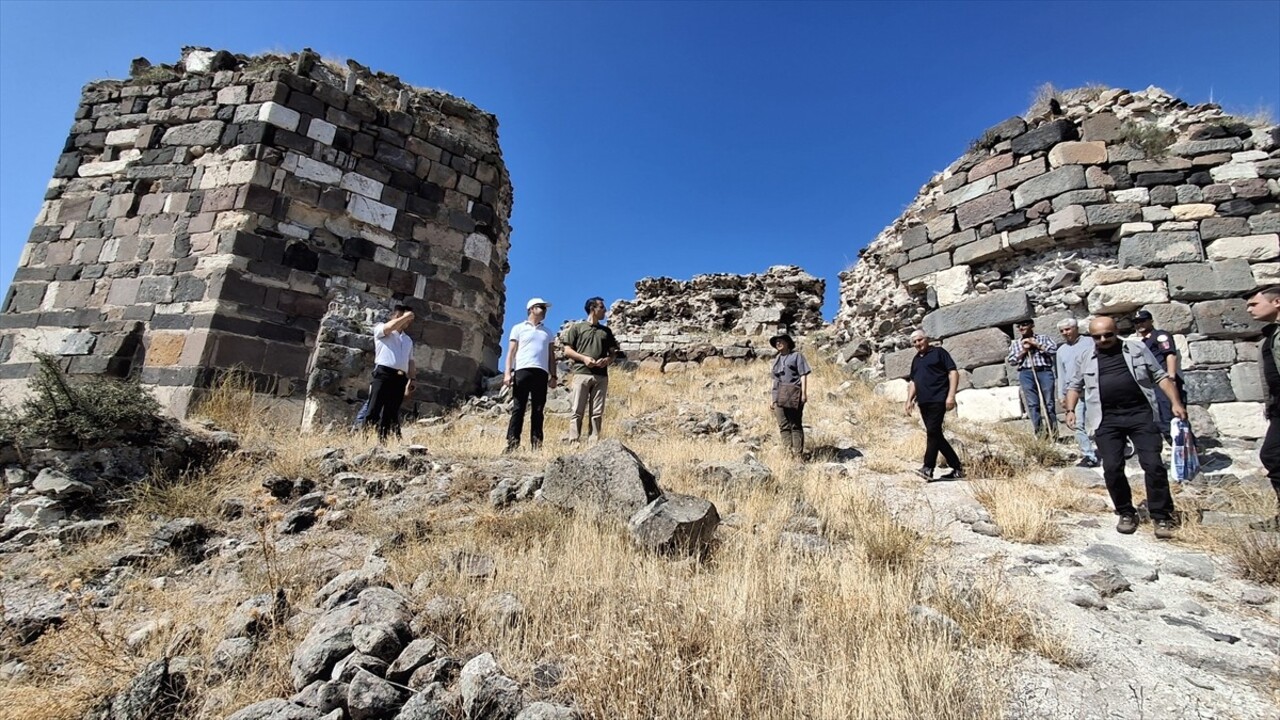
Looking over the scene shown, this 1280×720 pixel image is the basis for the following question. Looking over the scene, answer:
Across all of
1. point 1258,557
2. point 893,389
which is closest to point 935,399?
point 1258,557

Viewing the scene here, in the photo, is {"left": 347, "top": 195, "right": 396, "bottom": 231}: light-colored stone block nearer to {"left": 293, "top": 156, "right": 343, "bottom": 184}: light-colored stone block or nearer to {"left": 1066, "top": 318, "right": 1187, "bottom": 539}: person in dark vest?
{"left": 293, "top": 156, "right": 343, "bottom": 184}: light-colored stone block

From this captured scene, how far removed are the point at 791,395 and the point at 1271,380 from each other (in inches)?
137

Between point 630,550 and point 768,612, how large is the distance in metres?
0.87

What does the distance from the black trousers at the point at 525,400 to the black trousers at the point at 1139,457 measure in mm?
4523

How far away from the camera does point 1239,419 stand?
249 inches

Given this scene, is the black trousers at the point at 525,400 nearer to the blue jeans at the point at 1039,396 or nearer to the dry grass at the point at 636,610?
the dry grass at the point at 636,610

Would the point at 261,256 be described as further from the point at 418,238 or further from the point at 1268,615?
the point at 1268,615

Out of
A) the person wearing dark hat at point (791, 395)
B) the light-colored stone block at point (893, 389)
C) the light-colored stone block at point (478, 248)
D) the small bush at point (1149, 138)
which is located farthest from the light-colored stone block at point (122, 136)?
the small bush at point (1149, 138)

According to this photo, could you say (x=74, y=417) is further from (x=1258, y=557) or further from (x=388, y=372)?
(x=1258, y=557)

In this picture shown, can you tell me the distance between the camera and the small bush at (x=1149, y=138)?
7566 mm

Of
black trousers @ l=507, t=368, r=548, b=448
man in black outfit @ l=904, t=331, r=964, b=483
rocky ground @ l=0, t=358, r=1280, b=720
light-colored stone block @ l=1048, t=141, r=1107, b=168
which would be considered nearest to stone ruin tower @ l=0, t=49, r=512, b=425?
rocky ground @ l=0, t=358, r=1280, b=720

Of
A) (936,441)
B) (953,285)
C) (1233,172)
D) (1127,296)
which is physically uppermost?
(1233,172)

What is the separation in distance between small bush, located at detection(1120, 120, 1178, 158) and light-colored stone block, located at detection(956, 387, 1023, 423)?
133 inches

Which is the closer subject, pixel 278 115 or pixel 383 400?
pixel 383 400
